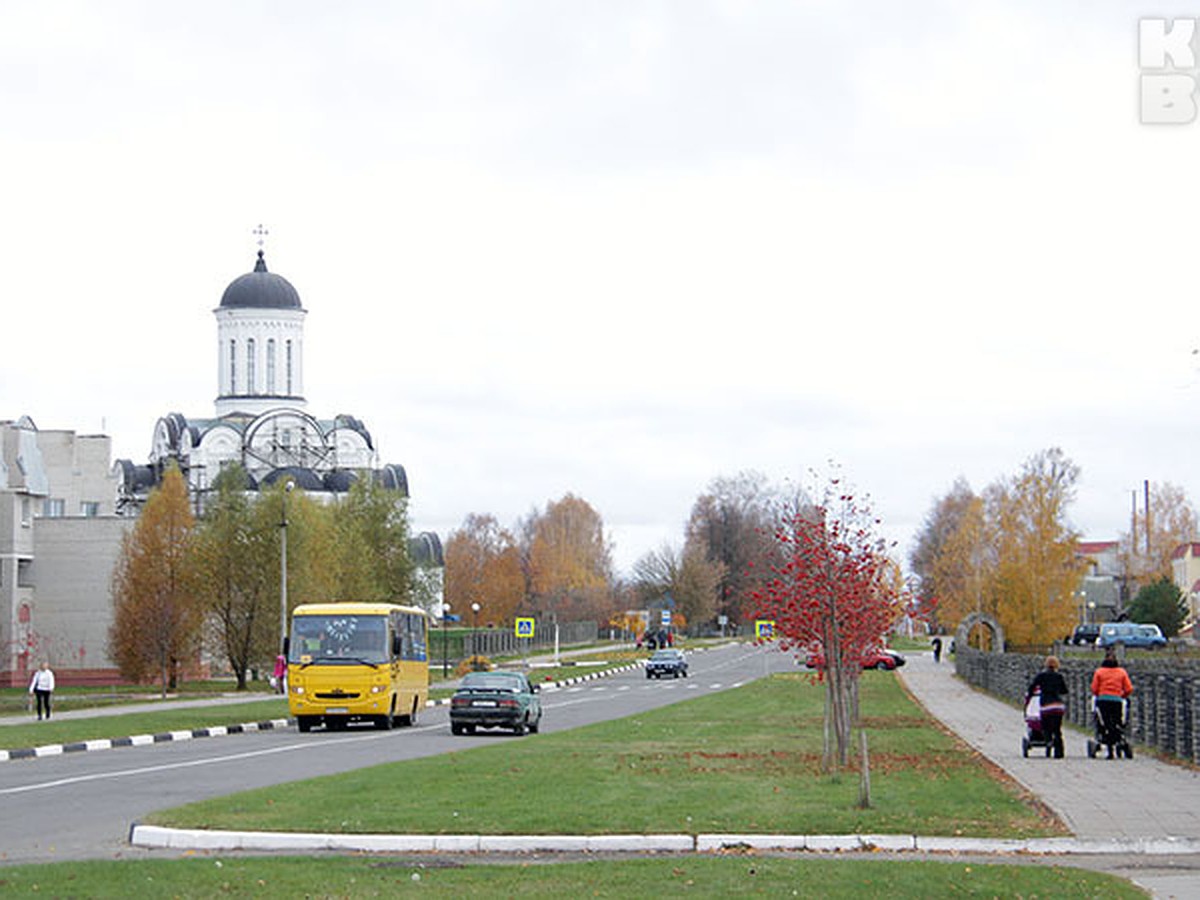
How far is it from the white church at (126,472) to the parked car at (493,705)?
31874 mm

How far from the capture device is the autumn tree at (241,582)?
2367 inches

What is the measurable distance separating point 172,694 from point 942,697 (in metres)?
25.1

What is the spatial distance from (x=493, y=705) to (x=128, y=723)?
938cm

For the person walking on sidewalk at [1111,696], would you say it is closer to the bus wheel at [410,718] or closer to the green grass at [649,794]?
the green grass at [649,794]

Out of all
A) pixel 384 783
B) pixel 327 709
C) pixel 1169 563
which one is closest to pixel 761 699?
pixel 327 709

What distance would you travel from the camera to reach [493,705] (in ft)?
117

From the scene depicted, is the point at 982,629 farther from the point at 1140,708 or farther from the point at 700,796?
the point at 700,796

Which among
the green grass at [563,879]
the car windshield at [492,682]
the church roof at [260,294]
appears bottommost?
the green grass at [563,879]

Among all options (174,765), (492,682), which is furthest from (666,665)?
(174,765)

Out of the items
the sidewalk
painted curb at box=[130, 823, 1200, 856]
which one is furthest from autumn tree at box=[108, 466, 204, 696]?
painted curb at box=[130, 823, 1200, 856]

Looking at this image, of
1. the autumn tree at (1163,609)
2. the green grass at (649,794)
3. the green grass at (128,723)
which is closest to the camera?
the green grass at (649,794)

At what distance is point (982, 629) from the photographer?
70125 mm

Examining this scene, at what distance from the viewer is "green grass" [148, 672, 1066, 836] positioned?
15562 mm

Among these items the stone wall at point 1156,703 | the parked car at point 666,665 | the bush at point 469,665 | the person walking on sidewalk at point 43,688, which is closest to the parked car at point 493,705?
the person walking on sidewalk at point 43,688
